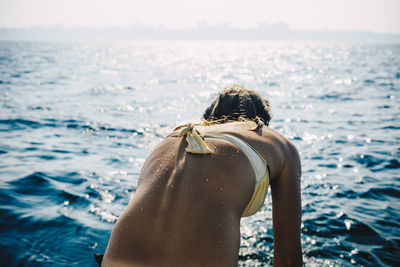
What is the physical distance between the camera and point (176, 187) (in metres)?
1.58

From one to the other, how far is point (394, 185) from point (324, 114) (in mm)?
6893

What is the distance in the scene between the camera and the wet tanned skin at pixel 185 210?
1.47 m

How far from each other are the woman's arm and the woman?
136 mm

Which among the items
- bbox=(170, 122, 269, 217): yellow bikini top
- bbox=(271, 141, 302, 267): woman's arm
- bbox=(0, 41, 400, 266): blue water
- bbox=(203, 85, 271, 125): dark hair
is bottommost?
bbox=(0, 41, 400, 266): blue water

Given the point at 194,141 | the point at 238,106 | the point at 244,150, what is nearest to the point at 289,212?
the point at 244,150

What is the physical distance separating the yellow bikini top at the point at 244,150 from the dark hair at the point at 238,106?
0.51m

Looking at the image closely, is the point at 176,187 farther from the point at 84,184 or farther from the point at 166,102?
the point at 166,102

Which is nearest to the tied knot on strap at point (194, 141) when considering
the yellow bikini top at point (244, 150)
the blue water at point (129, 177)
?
the yellow bikini top at point (244, 150)

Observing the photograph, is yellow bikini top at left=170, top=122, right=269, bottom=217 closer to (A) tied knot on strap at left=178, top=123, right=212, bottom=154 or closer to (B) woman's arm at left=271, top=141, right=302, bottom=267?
(A) tied knot on strap at left=178, top=123, right=212, bottom=154

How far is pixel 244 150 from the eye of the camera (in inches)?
70.6

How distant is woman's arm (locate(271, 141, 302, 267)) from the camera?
2160mm

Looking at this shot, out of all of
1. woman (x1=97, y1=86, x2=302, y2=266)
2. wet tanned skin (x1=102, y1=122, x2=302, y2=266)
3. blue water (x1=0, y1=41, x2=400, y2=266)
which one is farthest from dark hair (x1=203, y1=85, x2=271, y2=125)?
blue water (x1=0, y1=41, x2=400, y2=266)

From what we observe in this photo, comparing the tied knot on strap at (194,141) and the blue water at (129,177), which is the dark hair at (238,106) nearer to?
the tied knot on strap at (194,141)

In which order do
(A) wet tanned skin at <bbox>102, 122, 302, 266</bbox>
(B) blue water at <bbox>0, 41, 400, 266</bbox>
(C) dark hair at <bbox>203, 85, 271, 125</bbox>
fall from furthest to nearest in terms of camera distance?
(B) blue water at <bbox>0, 41, 400, 266</bbox>, (C) dark hair at <bbox>203, 85, 271, 125</bbox>, (A) wet tanned skin at <bbox>102, 122, 302, 266</bbox>
